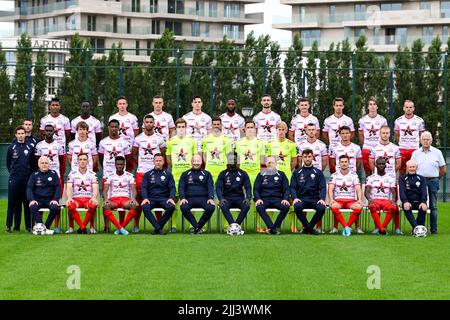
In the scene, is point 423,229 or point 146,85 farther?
point 146,85

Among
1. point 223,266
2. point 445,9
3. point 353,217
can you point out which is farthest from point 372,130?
point 445,9

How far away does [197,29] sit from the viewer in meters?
101

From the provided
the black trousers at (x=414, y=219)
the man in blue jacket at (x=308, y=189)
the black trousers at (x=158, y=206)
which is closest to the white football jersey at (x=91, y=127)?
the black trousers at (x=158, y=206)

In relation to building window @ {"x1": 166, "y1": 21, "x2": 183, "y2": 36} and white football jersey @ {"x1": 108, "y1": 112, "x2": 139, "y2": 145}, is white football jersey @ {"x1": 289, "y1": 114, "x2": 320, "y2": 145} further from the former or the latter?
building window @ {"x1": 166, "y1": 21, "x2": 183, "y2": 36}

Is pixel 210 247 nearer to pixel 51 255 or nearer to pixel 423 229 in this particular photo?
pixel 51 255

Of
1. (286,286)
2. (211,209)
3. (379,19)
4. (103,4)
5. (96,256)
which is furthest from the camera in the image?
(103,4)

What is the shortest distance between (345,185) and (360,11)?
74080 millimetres

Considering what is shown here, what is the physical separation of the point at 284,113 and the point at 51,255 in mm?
21269

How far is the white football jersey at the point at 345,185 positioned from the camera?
20.1 m

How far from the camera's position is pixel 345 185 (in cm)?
2009

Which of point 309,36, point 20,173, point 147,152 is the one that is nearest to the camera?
point 20,173

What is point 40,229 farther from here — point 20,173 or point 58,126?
point 58,126

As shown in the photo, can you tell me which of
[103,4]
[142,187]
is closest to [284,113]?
[142,187]

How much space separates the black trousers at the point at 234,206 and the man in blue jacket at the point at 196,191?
10.1 inches
